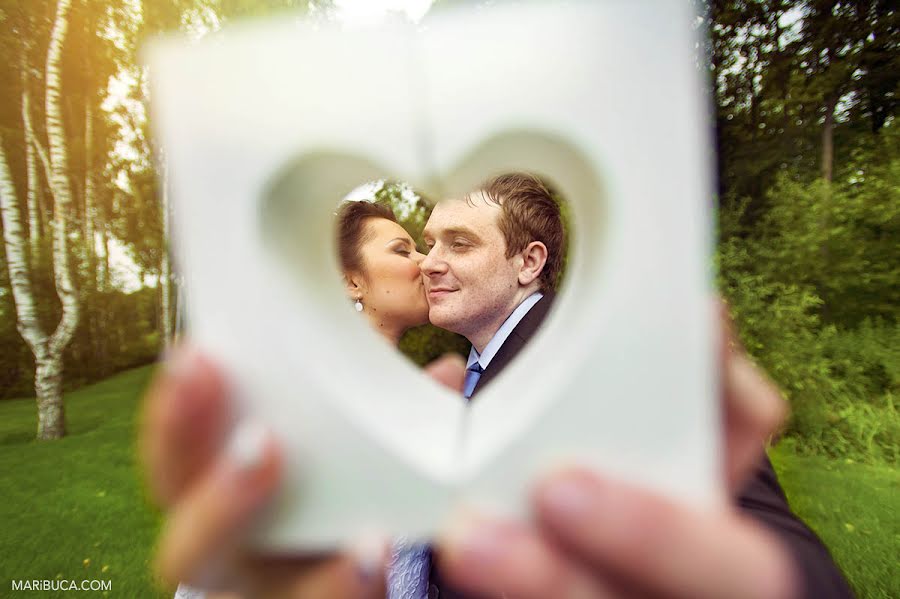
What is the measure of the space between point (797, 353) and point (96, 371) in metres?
7.32

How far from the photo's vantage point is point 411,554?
1502 mm

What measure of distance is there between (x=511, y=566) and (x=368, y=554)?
0.43 feet

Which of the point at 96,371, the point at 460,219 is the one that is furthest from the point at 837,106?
the point at 96,371

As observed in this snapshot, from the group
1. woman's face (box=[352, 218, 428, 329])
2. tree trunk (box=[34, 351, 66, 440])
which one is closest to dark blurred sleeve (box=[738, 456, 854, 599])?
woman's face (box=[352, 218, 428, 329])

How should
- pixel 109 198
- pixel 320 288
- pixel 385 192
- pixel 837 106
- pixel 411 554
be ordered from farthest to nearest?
pixel 109 198
pixel 837 106
pixel 385 192
pixel 411 554
pixel 320 288

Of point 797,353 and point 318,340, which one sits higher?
point 318,340

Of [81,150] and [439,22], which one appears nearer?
[439,22]

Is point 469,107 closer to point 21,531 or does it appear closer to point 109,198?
point 21,531

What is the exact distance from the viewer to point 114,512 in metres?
3.81

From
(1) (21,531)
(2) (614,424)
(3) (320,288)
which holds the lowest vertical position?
(1) (21,531)

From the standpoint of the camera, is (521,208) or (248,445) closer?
(248,445)

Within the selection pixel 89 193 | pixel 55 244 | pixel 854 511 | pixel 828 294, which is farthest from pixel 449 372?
pixel 89 193

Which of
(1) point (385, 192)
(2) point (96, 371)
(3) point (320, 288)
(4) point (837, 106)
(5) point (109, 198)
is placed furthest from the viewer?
(2) point (96, 371)

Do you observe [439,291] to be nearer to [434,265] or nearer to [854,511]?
[434,265]
